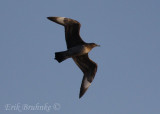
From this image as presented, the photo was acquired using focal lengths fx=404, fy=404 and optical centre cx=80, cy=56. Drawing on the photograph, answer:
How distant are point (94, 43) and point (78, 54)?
0.96 metres

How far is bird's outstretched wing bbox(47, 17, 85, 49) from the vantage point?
16.2 meters

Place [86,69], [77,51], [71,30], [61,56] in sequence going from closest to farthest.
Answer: [61,56] < [77,51] < [71,30] < [86,69]

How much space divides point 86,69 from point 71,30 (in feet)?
6.86

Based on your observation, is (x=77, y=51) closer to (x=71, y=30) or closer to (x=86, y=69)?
(x=71, y=30)

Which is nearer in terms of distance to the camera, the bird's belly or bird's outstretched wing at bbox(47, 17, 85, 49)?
the bird's belly

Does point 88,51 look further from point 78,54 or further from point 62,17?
point 62,17

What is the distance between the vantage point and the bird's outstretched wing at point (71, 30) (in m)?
16.2

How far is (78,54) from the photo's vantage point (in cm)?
1628

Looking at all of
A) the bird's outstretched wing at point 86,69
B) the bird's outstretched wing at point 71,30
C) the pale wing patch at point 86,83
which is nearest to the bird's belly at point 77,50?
the bird's outstretched wing at point 71,30

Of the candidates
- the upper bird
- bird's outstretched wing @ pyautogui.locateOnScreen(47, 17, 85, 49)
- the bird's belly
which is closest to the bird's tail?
the upper bird

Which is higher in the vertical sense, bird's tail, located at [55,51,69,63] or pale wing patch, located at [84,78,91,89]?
bird's tail, located at [55,51,69,63]

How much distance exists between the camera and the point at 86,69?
57.6 feet

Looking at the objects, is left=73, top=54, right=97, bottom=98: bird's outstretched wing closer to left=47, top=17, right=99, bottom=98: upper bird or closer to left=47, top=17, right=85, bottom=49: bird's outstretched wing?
left=47, top=17, right=99, bottom=98: upper bird

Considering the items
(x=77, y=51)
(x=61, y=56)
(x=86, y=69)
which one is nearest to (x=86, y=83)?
(x=86, y=69)
